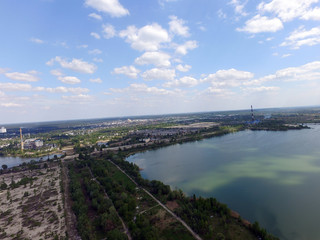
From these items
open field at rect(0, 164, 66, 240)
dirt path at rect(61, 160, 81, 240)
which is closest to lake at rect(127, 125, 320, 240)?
dirt path at rect(61, 160, 81, 240)

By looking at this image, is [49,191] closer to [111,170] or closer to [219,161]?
[111,170]

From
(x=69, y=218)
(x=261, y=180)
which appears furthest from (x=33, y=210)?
(x=261, y=180)

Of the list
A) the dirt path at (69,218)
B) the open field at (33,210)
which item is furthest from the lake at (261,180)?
the open field at (33,210)

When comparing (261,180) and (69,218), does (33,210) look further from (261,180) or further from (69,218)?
(261,180)

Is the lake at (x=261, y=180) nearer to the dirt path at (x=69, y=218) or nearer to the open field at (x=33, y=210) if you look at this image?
the dirt path at (x=69, y=218)

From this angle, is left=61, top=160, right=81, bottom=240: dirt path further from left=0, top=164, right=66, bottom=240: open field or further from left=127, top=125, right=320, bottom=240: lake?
left=127, top=125, right=320, bottom=240: lake
